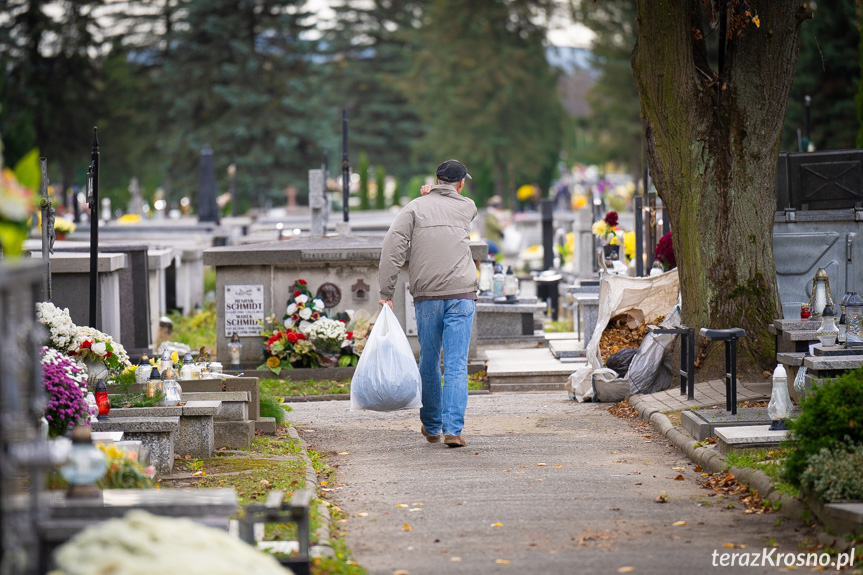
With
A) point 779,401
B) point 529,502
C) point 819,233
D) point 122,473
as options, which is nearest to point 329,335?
point 819,233

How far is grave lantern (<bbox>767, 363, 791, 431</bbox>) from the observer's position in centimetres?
771

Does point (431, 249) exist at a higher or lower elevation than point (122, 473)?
higher

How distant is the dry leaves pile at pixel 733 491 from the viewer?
6.59 m

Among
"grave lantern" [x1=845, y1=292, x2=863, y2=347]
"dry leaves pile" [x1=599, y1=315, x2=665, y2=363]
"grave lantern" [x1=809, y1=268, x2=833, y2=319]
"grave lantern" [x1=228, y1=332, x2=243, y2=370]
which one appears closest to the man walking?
"grave lantern" [x1=845, y1=292, x2=863, y2=347]

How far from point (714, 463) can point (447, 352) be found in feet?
6.94

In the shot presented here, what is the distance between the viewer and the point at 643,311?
12.2 m

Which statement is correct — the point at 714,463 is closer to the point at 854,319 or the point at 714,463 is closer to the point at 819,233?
the point at 854,319

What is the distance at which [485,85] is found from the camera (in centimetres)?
5450

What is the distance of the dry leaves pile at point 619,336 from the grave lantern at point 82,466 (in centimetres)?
787

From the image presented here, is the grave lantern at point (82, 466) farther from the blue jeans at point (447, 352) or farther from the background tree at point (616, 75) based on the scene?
the background tree at point (616, 75)

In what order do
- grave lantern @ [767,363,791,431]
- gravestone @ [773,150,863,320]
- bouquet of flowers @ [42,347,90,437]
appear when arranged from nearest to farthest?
bouquet of flowers @ [42,347,90,437] → grave lantern @ [767,363,791,431] → gravestone @ [773,150,863,320]

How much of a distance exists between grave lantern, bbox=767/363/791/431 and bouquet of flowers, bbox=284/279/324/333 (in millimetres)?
6156

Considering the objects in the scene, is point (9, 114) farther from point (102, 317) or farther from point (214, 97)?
point (102, 317)

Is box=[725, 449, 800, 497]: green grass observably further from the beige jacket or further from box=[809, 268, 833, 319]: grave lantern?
the beige jacket
